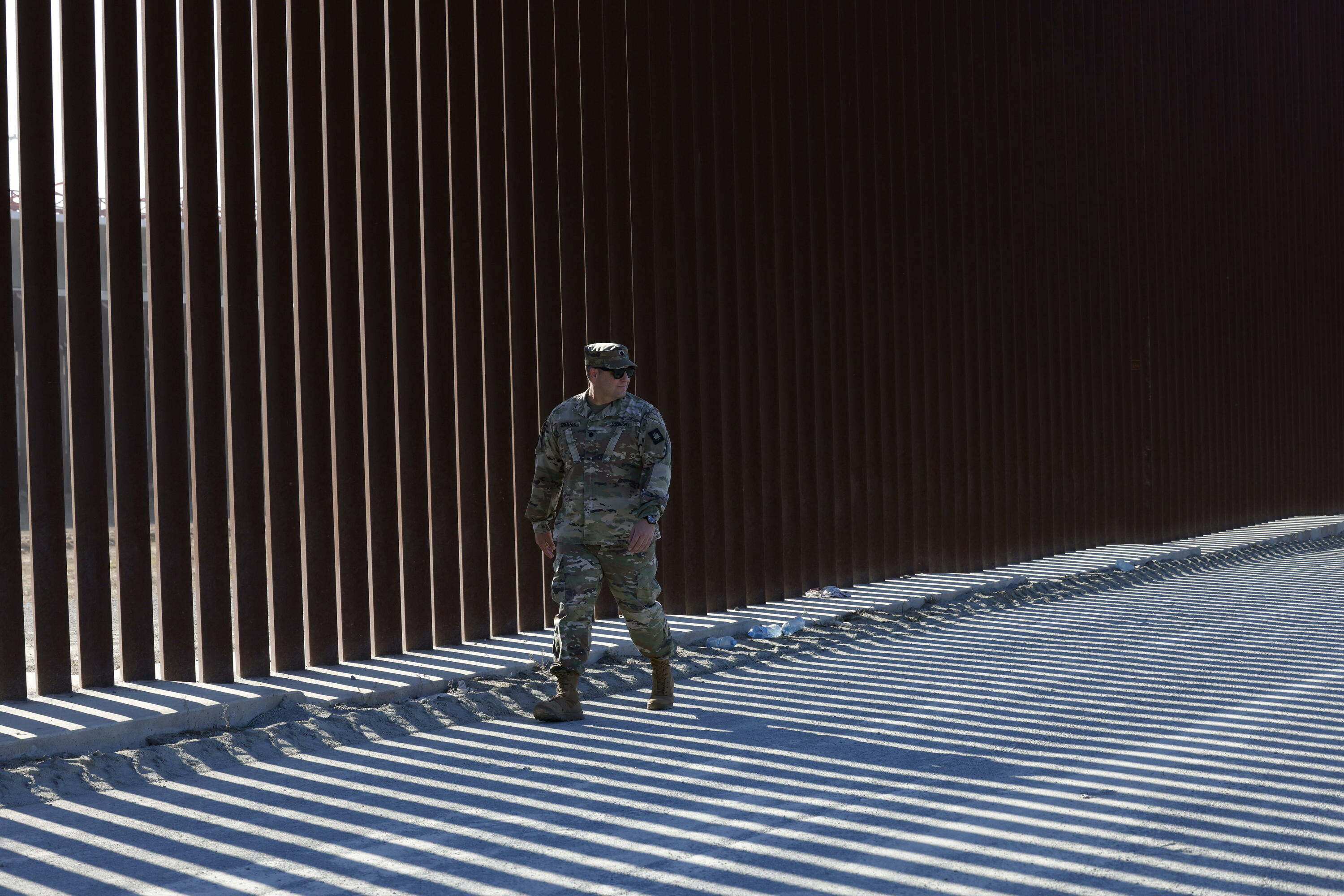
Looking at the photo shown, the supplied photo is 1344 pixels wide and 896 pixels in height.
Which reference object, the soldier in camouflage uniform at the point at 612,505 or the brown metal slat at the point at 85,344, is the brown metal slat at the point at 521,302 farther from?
the brown metal slat at the point at 85,344

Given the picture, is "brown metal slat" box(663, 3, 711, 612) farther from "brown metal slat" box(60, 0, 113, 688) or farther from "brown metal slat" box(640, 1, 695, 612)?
"brown metal slat" box(60, 0, 113, 688)

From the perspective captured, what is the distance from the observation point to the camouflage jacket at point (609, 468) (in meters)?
5.48

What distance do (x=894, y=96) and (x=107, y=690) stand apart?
284 inches

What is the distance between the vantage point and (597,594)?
549 centimetres

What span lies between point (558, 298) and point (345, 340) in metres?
1.51

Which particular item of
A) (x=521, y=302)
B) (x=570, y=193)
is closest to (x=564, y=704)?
(x=521, y=302)

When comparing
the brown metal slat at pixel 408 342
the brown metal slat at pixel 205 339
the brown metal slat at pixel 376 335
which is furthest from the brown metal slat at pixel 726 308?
the brown metal slat at pixel 205 339

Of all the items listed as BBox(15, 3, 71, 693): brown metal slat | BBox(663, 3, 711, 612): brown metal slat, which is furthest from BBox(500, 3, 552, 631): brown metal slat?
BBox(15, 3, 71, 693): brown metal slat

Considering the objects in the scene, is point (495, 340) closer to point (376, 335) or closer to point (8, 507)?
point (376, 335)

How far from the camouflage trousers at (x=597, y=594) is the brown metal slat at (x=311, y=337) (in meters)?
1.22

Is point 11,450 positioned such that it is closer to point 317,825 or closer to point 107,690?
point 107,690

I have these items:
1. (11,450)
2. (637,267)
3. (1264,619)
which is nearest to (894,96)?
(637,267)

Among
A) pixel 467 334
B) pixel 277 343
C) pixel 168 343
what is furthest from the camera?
pixel 467 334

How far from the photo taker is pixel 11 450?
16.1 feet
